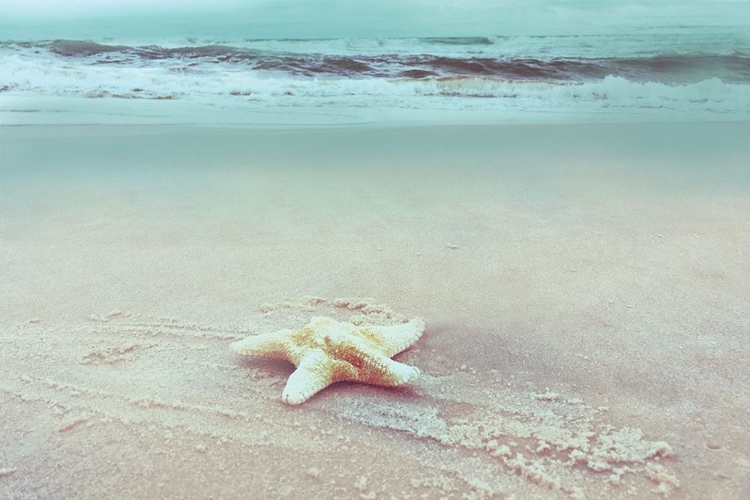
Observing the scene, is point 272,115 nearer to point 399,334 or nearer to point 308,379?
point 399,334

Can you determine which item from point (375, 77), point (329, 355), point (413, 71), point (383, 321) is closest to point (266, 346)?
point (329, 355)

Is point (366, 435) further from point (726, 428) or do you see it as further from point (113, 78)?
point (113, 78)

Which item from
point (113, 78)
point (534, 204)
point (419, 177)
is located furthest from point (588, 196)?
point (113, 78)

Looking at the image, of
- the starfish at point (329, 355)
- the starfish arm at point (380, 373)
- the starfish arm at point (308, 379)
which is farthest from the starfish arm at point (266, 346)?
the starfish arm at point (380, 373)

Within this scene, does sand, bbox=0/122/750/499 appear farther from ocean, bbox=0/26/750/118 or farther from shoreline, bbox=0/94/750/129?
ocean, bbox=0/26/750/118

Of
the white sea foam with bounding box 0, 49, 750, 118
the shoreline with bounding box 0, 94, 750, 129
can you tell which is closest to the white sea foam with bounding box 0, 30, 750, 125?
the white sea foam with bounding box 0, 49, 750, 118

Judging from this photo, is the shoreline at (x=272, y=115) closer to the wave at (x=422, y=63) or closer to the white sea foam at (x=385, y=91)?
the white sea foam at (x=385, y=91)

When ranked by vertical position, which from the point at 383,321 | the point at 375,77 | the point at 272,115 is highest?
the point at 375,77
